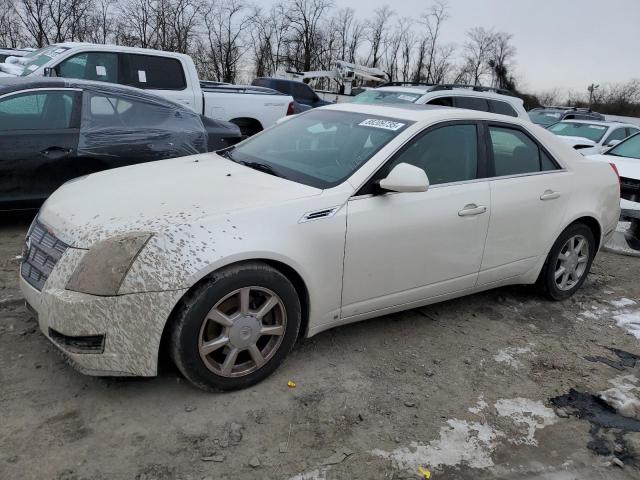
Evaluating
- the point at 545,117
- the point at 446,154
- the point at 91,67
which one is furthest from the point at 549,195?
the point at 545,117

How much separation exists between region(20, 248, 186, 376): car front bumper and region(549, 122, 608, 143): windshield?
1213cm

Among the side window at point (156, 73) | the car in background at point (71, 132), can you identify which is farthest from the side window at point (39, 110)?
the side window at point (156, 73)

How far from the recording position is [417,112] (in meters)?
3.84

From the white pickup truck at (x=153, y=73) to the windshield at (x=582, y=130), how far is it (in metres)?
7.07

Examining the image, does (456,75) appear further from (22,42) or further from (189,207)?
(189,207)

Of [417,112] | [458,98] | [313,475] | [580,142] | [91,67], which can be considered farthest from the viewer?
[580,142]

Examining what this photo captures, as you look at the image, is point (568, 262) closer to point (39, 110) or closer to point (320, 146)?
point (320, 146)

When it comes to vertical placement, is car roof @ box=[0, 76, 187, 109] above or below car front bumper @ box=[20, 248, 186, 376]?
above

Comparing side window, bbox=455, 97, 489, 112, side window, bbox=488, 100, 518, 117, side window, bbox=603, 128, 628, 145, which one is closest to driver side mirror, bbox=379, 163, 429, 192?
side window, bbox=455, 97, 489, 112

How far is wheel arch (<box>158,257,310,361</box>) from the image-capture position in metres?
2.72

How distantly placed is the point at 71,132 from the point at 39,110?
0.34 meters

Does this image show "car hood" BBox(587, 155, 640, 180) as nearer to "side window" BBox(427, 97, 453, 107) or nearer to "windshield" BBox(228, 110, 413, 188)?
"side window" BBox(427, 97, 453, 107)

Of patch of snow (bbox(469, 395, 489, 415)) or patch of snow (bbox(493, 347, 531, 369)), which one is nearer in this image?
patch of snow (bbox(469, 395, 489, 415))

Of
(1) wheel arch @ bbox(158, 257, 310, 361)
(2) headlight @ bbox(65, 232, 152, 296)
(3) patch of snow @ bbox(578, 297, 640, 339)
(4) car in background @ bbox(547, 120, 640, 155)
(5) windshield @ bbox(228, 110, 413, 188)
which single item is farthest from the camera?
(4) car in background @ bbox(547, 120, 640, 155)
